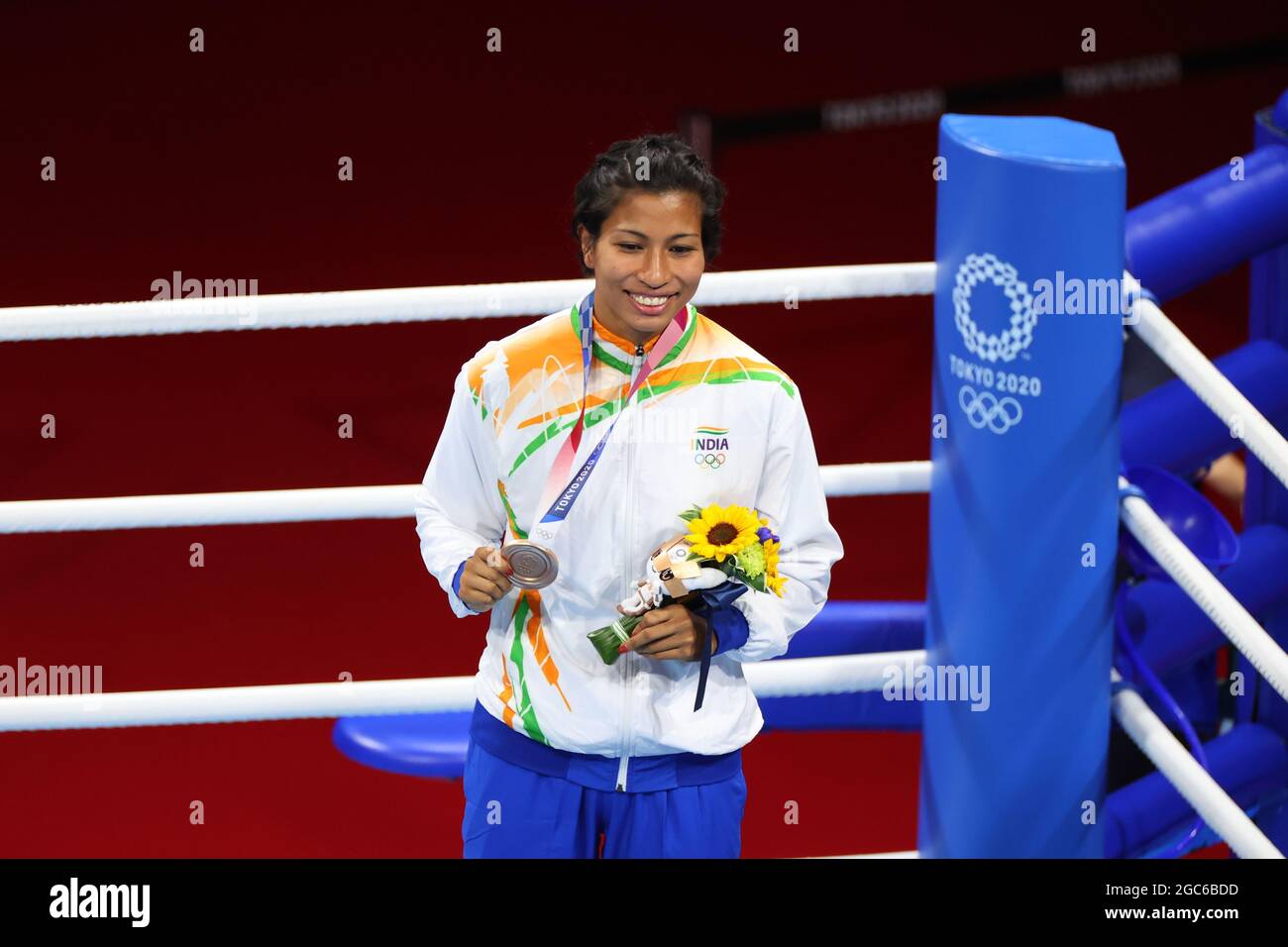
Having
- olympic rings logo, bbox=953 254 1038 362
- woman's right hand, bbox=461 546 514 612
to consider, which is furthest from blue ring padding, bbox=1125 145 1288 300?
woman's right hand, bbox=461 546 514 612

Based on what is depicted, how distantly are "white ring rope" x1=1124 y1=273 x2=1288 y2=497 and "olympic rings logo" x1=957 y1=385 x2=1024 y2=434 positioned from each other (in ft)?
0.58

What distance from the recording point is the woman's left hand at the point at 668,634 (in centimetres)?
178

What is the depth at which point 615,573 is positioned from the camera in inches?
71.8

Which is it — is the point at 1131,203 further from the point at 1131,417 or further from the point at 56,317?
the point at 56,317

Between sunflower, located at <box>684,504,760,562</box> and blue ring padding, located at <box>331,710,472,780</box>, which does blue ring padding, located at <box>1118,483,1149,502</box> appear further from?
blue ring padding, located at <box>331,710,472,780</box>

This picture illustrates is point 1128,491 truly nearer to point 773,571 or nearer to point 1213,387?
point 1213,387

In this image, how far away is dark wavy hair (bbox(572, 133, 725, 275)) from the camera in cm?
176

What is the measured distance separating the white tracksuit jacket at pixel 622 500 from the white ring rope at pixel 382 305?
0.69 feet

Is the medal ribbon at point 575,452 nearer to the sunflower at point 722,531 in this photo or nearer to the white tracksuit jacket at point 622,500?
the white tracksuit jacket at point 622,500

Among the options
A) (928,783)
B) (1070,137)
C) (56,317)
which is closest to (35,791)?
(56,317)

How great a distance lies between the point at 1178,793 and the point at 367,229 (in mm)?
2922

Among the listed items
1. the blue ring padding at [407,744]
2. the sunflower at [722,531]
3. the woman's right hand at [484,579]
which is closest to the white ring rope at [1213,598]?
the sunflower at [722,531]

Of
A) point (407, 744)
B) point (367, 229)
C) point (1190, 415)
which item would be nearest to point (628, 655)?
point (407, 744)

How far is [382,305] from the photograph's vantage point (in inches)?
81.8
